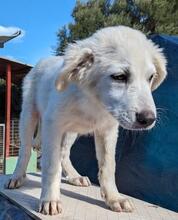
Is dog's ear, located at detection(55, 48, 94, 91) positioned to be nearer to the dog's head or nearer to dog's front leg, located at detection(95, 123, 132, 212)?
the dog's head

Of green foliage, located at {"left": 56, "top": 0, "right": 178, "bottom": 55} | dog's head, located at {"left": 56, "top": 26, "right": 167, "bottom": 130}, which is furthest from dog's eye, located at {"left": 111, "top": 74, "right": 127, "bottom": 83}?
green foliage, located at {"left": 56, "top": 0, "right": 178, "bottom": 55}

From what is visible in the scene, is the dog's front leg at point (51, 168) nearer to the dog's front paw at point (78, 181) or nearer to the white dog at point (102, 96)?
the white dog at point (102, 96)

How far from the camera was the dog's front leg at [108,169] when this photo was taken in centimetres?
266

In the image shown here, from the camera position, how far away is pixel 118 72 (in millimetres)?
2219

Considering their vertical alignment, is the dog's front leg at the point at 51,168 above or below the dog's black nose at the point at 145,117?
below

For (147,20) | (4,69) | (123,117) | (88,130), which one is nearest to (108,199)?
(88,130)

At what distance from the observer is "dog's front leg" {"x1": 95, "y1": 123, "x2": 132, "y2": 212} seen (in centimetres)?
266

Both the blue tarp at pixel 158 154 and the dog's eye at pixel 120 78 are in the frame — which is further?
the blue tarp at pixel 158 154

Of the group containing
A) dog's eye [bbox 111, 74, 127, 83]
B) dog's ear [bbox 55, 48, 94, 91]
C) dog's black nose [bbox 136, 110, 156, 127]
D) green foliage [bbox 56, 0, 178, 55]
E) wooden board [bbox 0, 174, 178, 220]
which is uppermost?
green foliage [bbox 56, 0, 178, 55]

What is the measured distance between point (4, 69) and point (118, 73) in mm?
9438

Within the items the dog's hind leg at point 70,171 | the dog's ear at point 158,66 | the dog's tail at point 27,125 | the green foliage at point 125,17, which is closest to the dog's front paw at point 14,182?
the dog's tail at point 27,125

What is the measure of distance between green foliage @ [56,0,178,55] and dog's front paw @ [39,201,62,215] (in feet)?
31.9

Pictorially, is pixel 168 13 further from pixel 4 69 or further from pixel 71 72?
pixel 71 72

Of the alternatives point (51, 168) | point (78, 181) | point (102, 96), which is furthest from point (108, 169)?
point (102, 96)
